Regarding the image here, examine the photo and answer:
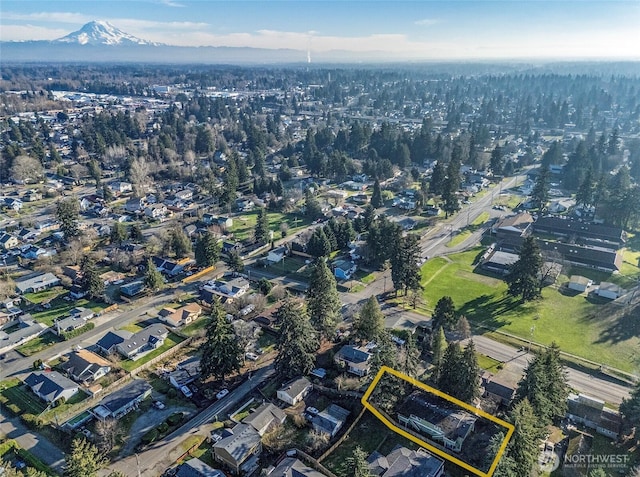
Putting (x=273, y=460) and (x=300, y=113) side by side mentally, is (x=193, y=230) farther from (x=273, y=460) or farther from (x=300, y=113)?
(x=300, y=113)

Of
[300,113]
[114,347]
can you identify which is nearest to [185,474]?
[114,347]

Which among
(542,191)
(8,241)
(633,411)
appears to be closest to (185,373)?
(633,411)

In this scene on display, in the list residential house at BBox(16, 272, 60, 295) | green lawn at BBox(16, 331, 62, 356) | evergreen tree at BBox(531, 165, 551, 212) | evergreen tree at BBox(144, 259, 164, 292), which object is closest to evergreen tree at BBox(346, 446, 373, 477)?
green lawn at BBox(16, 331, 62, 356)

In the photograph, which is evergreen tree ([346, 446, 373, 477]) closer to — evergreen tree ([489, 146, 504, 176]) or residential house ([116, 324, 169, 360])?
residential house ([116, 324, 169, 360])

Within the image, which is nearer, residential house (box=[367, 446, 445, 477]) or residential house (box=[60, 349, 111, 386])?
residential house (box=[367, 446, 445, 477])

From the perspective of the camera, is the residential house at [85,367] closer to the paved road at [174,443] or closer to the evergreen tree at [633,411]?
the paved road at [174,443]

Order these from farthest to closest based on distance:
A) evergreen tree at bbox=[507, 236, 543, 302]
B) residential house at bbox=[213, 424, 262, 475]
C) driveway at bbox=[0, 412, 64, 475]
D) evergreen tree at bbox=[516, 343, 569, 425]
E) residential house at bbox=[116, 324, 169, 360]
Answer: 1. evergreen tree at bbox=[507, 236, 543, 302]
2. residential house at bbox=[116, 324, 169, 360]
3. driveway at bbox=[0, 412, 64, 475]
4. evergreen tree at bbox=[516, 343, 569, 425]
5. residential house at bbox=[213, 424, 262, 475]

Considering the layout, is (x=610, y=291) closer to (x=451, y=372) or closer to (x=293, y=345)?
(x=451, y=372)
